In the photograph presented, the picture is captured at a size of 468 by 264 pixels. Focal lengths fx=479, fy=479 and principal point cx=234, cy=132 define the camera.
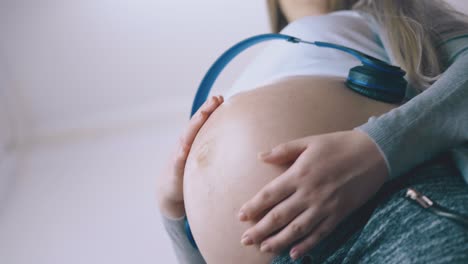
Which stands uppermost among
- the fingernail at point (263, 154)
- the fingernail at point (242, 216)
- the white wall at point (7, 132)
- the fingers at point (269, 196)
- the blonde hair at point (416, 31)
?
the blonde hair at point (416, 31)

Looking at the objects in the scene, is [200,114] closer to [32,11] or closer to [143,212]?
[143,212]

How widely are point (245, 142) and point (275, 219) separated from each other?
12 centimetres

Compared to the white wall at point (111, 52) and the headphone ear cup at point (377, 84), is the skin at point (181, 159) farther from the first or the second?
the white wall at point (111, 52)

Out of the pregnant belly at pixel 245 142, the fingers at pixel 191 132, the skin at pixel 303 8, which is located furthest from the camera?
the skin at pixel 303 8

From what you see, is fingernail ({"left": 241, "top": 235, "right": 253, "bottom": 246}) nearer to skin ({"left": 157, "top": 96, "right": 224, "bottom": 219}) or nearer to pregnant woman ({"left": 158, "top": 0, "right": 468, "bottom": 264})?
pregnant woman ({"left": 158, "top": 0, "right": 468, "bottom": 264})

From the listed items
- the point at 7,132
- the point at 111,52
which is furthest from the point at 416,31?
the point at 7,132

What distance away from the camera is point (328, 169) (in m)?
0.49

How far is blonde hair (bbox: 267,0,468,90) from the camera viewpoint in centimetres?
69

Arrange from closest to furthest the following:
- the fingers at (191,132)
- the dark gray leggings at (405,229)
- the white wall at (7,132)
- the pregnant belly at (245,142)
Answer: the dark gray leggings at (405,229)
the pregnant belly at (245,142)
the fingers at (191,132)
the white wall at (7,132)

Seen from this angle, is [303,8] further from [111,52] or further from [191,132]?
[111,52]

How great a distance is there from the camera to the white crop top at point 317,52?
75 cm

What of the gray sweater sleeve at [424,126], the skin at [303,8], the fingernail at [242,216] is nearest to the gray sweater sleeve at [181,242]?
the fingernail at [242,216]

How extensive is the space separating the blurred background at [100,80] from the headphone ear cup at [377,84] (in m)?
0.79

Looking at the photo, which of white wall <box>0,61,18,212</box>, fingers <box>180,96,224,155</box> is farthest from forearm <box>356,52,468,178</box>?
white wall <box>0,61,18,212</box>
